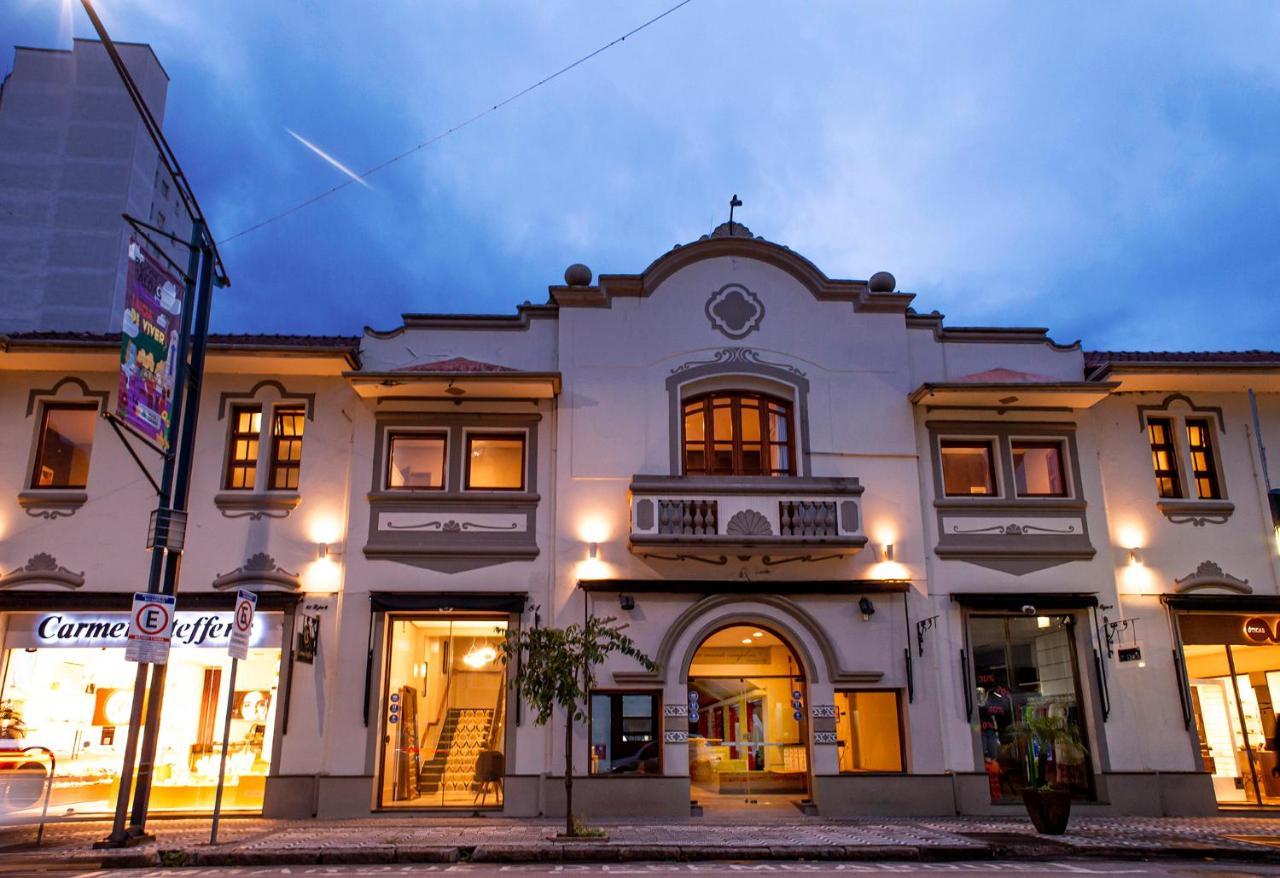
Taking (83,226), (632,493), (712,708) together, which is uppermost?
(83,226)

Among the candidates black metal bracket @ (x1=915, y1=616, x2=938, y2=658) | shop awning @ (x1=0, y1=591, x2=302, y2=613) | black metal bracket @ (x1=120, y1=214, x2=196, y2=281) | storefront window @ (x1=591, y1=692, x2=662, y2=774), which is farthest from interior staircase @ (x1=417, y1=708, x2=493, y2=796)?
black metal bracket @ (x1=120, y1=214, x2=196, y2=281)

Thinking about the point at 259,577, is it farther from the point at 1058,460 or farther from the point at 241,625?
the point at 1058,460

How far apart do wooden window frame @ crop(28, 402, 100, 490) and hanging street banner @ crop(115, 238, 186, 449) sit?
5647 mm

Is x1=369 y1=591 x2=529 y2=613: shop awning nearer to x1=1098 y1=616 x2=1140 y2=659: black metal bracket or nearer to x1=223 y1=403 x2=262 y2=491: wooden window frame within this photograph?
x1=223 y1=403 x2=262 y2=491: wooden window frame

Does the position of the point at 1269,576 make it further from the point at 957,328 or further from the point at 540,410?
the point at 540,410

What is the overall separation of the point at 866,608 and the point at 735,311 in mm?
6410

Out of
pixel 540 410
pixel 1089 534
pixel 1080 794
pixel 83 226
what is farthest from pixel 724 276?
pixel 83 226

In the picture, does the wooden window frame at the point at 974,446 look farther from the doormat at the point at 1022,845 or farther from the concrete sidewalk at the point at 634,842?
the doormat at the point at 1022,845

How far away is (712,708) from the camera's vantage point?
727 inches

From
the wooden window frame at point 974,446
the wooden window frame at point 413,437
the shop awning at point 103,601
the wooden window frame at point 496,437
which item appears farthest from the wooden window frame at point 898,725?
the shop awning at point 103,601

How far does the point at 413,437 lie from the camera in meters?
19.3

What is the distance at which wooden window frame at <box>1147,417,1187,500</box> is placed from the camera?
19.9 metres

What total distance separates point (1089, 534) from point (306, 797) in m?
15.2

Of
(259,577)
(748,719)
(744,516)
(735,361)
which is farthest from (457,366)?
(748,719)
